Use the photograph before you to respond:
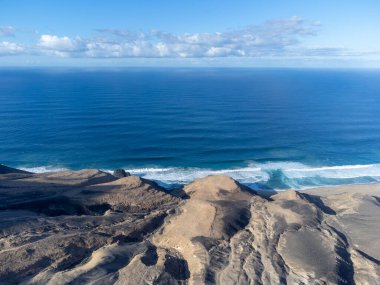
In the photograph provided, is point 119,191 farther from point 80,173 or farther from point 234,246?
point 234,246

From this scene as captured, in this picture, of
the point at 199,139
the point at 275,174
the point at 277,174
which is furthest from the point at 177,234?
the point at 199,139

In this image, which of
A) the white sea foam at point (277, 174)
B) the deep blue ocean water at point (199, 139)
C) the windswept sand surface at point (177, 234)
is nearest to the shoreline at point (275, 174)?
the white sea foam at point (277, 174)

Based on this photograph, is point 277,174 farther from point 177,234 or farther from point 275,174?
point 177,234

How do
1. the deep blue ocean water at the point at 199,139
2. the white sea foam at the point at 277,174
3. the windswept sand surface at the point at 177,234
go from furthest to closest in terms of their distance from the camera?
the deep blue ocean water at the point at 199,139 → the white sea foam at the point at 277,174 → the windswept sand surface at the point at 177,234

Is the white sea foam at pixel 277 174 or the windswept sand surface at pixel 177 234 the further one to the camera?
the white sea foam at pixel 277 174

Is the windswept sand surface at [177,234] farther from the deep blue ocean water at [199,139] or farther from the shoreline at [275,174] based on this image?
the deep blue ocean water at [199,139]

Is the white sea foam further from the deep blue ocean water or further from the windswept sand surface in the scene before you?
the windswept sand surface

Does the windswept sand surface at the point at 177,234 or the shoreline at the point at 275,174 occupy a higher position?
the windswept sand surface at the point at 177,234

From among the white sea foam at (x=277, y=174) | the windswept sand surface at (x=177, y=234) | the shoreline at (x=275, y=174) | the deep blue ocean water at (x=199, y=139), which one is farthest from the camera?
the deep blue ocean water at (x=199, y=139)

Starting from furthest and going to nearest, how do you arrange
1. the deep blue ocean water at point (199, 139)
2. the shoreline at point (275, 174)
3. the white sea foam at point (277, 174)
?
the deep blue ocean water at point (199, 139) → the white sea foam at point (277, 174) → the shoreline at point (275, 174)
